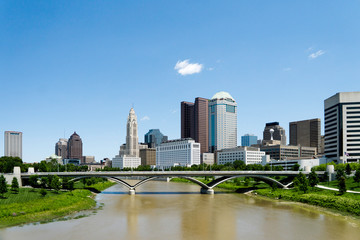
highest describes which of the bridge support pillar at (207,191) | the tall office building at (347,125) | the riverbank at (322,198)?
the tall office building at (347,125)

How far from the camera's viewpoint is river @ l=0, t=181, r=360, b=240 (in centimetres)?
4359

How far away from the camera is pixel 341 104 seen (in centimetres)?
15588

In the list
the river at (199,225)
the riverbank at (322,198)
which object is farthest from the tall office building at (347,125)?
the river at (199,225)

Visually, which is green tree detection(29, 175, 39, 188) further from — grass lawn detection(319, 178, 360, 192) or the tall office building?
the tall office building

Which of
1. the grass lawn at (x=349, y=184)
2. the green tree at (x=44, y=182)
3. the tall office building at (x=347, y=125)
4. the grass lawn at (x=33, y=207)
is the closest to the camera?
the grass lawn at (x=33, y=207)

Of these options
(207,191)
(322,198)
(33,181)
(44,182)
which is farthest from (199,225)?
(33,181)

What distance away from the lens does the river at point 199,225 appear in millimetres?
43594

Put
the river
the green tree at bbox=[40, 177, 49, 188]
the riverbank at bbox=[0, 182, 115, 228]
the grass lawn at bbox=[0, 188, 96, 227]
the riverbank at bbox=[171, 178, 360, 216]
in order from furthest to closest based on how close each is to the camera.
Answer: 1. the green tree at bbox=[40, 177, 49, 188]
2. the riverbank at bbox=[171, 178, 360, 216]
3. the grass lawn at bbox=[0, 188, 96, 227]
4. the riverbank at bbox=[0, 182, 115, 228]
5. the river

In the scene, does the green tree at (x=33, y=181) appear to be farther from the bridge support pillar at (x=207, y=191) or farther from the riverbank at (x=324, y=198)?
the riverbank at (x=324, y=198)

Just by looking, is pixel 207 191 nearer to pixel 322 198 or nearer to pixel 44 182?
pixel 322 198

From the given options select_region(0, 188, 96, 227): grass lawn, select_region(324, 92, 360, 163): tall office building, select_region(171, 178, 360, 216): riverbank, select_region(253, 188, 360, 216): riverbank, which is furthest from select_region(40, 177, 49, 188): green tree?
select_region(324, 92, 360, 163): tall office building

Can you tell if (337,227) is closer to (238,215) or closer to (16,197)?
(238,215)

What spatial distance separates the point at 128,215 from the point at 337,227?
1330 inches

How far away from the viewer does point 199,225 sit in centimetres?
5062
